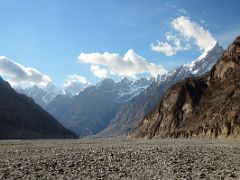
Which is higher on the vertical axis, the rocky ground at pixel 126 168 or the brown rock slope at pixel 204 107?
the brown rock slope at pixel 204 107

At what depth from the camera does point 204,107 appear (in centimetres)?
13675

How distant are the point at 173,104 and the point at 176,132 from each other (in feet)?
89.6

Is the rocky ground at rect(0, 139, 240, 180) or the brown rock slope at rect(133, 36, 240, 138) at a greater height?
the brown rock slope at rect(133, 36, 240, 138)

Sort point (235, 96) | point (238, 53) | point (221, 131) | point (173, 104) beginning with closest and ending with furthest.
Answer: point (221, 131), point (235, 96), point (238, 53), point (173, 104)

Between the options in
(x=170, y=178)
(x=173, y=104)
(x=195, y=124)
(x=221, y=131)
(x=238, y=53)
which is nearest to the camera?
(x=170, y=178)

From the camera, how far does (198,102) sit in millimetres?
146875

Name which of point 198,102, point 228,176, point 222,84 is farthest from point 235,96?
point 228,176

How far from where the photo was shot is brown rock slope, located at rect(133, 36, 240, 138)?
10896 cm

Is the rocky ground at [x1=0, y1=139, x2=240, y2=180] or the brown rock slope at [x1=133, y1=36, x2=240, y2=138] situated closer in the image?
the rocky ground at [x1=0, y1=139, x2=240, y2=180]

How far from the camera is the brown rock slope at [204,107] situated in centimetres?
10896

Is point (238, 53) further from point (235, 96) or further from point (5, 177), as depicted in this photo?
point (5, 177)

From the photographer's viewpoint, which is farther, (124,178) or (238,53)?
(238,53)

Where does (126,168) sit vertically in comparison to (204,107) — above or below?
below

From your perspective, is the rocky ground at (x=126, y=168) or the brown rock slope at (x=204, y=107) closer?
the rocky ground at (x=126, y=168)
